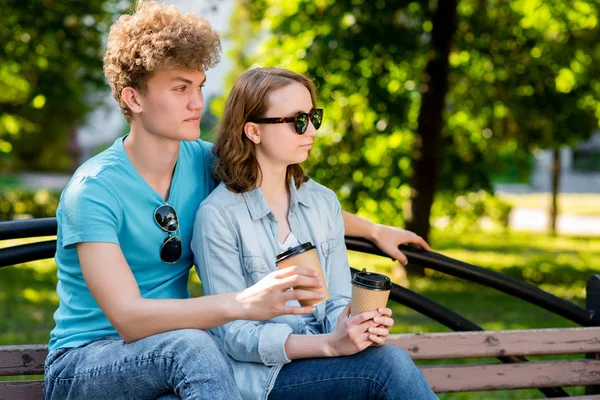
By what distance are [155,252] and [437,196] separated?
9.80 metres

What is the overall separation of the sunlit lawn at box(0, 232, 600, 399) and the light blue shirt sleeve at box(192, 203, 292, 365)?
127 inches

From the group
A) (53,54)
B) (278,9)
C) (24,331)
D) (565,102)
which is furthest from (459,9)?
(24,331)

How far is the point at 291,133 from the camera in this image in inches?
98.5

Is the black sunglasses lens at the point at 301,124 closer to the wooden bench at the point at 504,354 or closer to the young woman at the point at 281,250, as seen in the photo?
the young woman at the point at 281,250

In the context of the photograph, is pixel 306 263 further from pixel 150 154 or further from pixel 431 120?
pixel 431 120

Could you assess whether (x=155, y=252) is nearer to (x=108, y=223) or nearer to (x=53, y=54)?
(x=108, y=223)

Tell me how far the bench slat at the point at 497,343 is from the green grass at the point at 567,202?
752 inches

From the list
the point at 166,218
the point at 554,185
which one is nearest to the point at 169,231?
the point at 166,218

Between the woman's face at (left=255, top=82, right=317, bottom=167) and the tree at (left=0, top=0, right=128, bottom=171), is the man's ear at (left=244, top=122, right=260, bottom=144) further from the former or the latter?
the tree at (left=0, top=0, right=128, bottom=171)

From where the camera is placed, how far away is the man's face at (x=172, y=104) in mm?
2303

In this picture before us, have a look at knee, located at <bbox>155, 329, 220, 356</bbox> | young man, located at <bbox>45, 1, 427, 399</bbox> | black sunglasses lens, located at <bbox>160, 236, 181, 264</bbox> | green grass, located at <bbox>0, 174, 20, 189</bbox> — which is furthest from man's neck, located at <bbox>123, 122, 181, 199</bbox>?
green grass, located at <bbox>0, 174, 20, 189</bbox>

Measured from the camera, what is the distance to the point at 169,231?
232 centimetres

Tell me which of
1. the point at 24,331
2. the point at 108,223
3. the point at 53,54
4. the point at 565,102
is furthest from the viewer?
the point at 565,102

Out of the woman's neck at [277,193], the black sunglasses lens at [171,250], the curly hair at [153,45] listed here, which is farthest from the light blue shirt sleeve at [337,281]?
the curly hair at [153,45]
